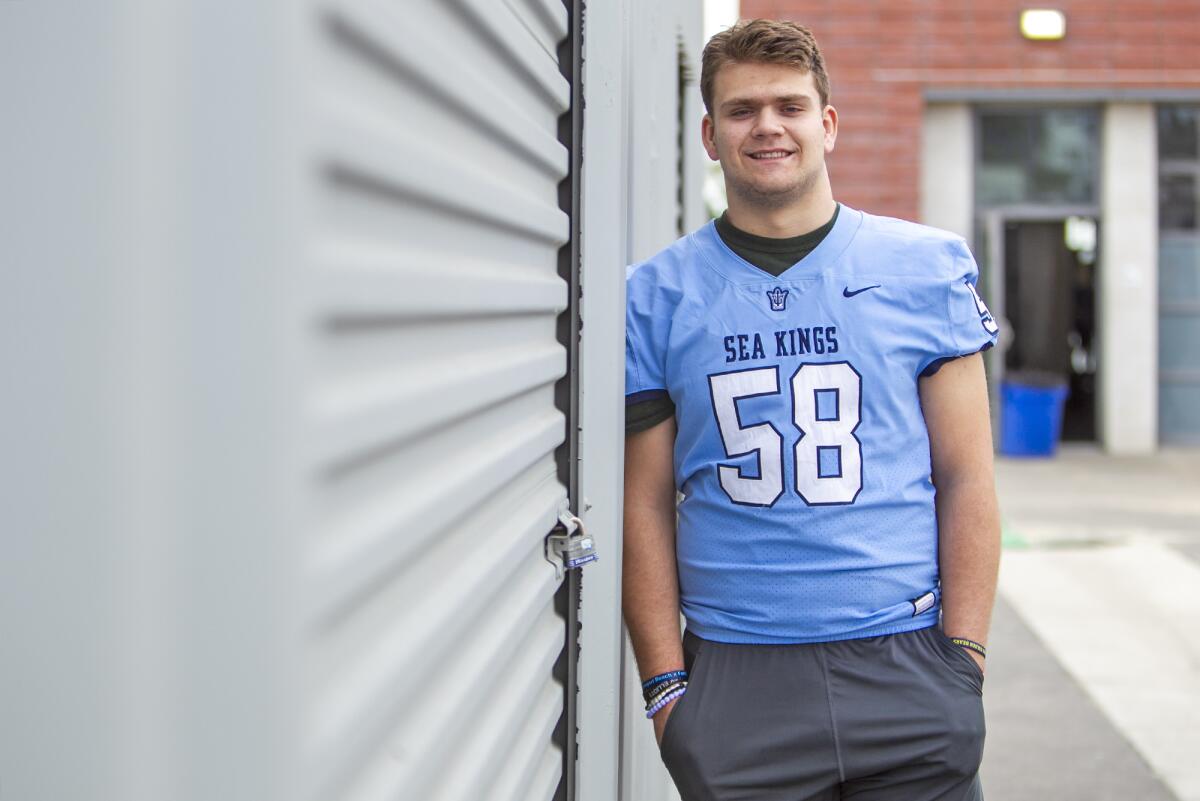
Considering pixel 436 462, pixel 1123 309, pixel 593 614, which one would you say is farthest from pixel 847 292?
pixel 1123 309

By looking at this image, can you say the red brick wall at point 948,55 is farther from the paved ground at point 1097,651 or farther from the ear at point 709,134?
the ear at point 709,134

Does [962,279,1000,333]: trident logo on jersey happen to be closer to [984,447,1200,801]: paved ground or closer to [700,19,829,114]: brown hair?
[700,19,829,114]: brown hair

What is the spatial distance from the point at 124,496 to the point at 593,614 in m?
1.41

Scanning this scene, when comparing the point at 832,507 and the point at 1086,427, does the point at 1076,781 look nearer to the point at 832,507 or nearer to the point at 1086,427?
the point at 832,507

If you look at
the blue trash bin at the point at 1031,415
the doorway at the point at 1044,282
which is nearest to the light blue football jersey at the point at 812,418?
the blue trash bin at the point at 1031,415

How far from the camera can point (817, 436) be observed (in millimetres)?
2070

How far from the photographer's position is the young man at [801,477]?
2070 mm

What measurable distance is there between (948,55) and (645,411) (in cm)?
1257

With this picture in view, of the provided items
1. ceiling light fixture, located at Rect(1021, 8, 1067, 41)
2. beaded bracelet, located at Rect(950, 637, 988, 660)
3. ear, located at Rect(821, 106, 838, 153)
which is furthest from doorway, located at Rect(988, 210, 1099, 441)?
beaded bracelet, located at Rect(950, 637, 988, 660)

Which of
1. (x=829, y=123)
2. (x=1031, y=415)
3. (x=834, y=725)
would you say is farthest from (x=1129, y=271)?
(x=834, y=725)

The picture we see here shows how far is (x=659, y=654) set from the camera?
7.23ft

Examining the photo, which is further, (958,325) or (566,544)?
(958,325)

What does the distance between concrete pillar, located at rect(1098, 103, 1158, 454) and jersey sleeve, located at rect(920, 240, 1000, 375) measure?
41.1ft

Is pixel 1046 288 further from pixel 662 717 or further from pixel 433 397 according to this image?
pixel 433 397
